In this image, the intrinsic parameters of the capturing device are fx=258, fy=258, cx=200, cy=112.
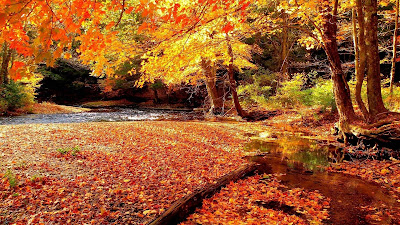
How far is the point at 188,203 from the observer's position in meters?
4.06

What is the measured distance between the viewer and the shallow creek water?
13.7ft

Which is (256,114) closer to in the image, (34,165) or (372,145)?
(372,145)

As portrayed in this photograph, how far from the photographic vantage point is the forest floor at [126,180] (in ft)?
12.4

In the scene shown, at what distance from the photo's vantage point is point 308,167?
6430 mm

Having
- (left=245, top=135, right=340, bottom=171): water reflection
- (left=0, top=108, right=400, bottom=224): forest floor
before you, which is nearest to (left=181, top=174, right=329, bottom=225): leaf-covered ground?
(left=0, top=108, right=400, bottom=224): forest floor

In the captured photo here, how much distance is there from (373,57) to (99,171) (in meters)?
8.07

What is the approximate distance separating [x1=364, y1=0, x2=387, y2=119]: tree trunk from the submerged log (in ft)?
17.7

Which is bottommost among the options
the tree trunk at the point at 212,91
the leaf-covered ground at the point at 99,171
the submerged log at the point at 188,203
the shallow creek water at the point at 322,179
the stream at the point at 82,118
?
the shallow creek water at the point at 322,179

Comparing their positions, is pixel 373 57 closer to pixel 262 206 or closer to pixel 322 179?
pixel 322 179

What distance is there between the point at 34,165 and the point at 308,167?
20.0 ft

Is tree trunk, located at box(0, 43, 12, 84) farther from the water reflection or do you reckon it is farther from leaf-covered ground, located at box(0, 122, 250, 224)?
the water reflection

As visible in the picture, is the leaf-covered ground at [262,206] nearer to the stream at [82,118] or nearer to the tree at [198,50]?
the tree at [198,50]

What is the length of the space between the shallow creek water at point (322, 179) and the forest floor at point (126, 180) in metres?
0.20

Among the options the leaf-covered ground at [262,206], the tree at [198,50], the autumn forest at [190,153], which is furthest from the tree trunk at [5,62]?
the leaf-covered ground at [262,206]
